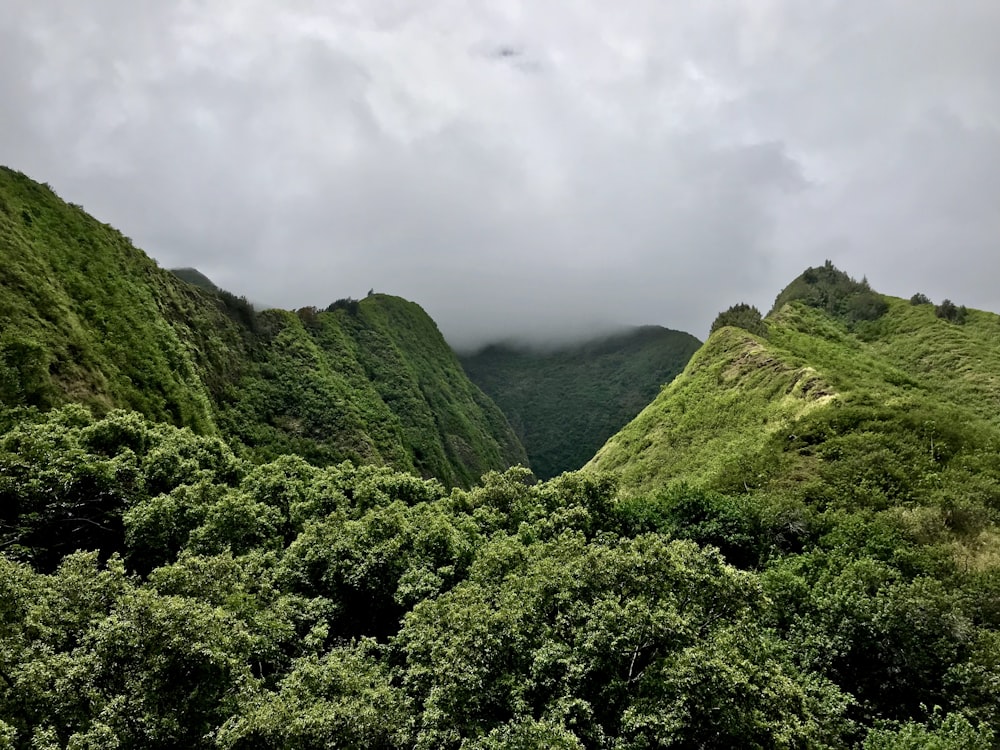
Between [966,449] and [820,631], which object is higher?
[966,449]

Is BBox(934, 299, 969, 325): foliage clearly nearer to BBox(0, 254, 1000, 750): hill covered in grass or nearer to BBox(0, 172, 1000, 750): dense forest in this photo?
BBox(0, 172, 1000, 750): dense forest

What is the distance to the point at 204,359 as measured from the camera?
83.6 metres

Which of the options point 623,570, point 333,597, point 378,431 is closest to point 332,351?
point 378,431

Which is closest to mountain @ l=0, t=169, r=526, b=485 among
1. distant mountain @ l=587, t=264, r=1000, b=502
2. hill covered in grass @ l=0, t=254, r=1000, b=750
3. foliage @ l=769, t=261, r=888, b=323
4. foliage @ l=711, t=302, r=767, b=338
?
hill covered in grass @ l=0, t=254, r=1000, b=750

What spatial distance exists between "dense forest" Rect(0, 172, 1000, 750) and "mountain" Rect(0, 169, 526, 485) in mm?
572

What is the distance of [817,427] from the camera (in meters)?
46.6

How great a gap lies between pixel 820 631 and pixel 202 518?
35264 mm

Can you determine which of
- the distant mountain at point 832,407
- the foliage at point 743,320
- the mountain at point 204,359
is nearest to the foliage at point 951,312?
the distant mountain at point 832,407

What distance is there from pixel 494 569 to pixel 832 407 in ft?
124

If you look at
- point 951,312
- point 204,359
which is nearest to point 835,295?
point 951,312

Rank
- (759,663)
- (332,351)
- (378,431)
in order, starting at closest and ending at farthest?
(759,663)
(378,431)
(332,351)

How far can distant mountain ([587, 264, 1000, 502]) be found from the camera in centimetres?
4031

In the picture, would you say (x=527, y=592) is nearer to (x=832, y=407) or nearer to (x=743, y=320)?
(x=832, y=407)

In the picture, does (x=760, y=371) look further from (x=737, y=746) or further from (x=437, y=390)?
(x=437, y=390)
